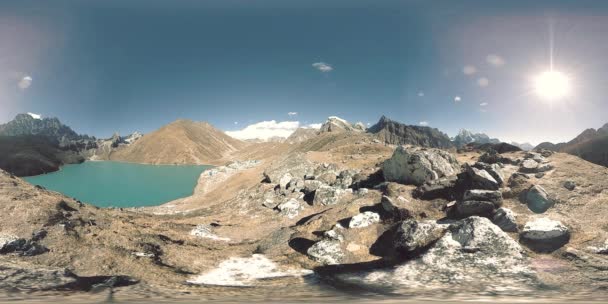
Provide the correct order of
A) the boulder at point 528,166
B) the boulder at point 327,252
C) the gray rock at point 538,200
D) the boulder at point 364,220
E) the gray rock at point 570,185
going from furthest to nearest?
1. the boulder at point 528,166
2. the boulder at point 364,220
3. the gray rock at point 570,185
4. the gray rock at point 538,200
5. the boulder at point 327,252

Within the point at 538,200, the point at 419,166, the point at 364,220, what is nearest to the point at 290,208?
the point at 364,220

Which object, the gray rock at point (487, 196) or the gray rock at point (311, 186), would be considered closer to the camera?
the gray rock at point (487, 196)

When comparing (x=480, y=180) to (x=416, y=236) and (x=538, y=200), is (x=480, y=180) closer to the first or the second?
(x=538, y=200)

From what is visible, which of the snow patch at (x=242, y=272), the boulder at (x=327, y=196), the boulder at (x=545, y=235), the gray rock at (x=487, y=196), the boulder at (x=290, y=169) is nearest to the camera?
the snow patch at (x=242, y=272)

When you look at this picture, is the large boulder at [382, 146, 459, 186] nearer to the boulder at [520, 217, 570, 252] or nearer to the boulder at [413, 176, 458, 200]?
the boulder at [413, 176, 458, 200]

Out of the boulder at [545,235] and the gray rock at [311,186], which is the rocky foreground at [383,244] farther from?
the gray rock at [311,186]

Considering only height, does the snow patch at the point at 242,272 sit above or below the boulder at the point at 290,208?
below

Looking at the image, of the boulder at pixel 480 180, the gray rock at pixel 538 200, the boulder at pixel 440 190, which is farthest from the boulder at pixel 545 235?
the boulder at pixel 440 190

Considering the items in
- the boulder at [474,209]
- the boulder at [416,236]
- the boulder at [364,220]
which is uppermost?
the boulder at [474,209]
